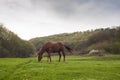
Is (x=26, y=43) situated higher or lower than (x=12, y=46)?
higher

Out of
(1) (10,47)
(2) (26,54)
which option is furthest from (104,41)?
(1) (10,47)

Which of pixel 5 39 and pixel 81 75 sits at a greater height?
pixel 5 39

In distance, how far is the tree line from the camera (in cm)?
8494

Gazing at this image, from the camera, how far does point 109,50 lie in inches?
3745

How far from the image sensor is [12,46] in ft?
292

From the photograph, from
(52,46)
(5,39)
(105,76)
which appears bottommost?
(105,76)

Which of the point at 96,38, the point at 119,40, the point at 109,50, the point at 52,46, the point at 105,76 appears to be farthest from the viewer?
the point at 96,38

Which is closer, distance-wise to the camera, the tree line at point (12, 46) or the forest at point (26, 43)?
the tree line at point (12, 46)

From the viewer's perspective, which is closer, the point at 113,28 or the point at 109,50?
the point at 109,50

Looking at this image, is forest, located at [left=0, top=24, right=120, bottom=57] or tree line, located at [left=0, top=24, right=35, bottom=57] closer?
tree line, located at [left=0, top=24, right=35, bottom=57]

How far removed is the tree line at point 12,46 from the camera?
84938mm

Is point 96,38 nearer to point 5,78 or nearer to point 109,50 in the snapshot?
point 109,50

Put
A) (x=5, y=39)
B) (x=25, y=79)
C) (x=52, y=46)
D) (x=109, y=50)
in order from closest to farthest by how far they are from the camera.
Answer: (x=25, y=79) → (x=52, y=46) → (x=5, y=39) → (x=109, y=50)

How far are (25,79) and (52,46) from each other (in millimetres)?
19828
